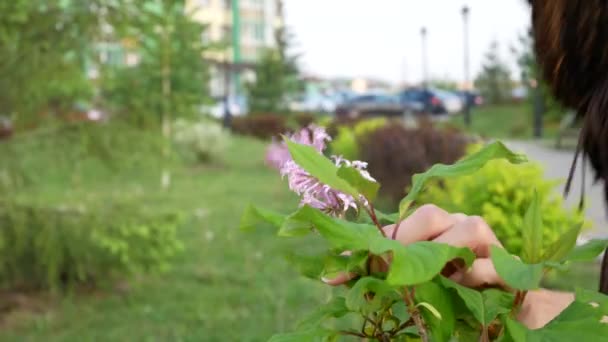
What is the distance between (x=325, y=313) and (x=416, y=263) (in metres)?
0.15

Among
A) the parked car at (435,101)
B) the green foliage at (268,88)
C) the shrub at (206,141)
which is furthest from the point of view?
the parked car at (435,101)

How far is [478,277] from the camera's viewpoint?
80 centimetres

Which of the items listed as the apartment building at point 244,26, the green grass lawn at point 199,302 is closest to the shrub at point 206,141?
the green grass lawn at point 199,302

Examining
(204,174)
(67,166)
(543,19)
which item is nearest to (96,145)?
(67,166)

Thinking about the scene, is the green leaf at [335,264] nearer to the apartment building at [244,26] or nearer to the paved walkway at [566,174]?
the paved walkway at [566,174]

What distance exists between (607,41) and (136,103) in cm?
571

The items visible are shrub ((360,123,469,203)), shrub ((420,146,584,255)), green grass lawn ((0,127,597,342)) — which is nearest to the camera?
shrub ((420,146,584,255))

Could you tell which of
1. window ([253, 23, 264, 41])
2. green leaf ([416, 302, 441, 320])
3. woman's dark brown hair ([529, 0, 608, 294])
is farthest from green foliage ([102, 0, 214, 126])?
window ([253, 23, 264, 41])

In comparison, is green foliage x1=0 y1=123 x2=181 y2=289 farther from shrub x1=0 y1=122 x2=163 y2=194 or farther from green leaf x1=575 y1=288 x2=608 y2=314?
green leaf x1=575 y1=288 x2=608 y2=314

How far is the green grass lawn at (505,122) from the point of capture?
102 ft

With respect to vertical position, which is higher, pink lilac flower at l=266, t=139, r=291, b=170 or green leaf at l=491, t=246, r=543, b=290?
pink lilac flower at l=266, t=139, r=291, b=170

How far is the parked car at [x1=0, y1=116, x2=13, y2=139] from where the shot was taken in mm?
6113

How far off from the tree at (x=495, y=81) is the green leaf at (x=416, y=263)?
1511 inches

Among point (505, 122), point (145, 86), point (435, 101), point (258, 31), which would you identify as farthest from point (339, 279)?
point (258, 31)
